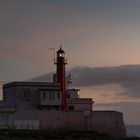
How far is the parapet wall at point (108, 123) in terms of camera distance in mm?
58719

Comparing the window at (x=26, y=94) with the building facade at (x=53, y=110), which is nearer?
the building facade at (x=53, y=110)

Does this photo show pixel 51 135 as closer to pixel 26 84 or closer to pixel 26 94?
pixel 26 94

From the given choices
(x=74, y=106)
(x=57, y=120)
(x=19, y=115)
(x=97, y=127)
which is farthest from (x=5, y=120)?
(x=74, y=106)

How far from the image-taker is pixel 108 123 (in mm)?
59156

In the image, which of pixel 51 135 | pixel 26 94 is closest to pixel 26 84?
pixel 26 94

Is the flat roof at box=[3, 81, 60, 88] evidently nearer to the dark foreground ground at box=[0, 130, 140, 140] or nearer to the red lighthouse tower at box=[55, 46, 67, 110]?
the red lighthouse tower at box=[55, 46, 67, 110]

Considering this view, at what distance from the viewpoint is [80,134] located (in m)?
52.8

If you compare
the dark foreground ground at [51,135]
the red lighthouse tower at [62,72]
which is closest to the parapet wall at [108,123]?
the dark foreground ground at [51,135]

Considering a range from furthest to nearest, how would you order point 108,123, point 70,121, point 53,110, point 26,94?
point 26,94, point 53,110, point 108,123, point 70,121

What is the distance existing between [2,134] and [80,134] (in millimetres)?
8739

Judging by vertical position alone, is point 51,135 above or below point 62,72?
below

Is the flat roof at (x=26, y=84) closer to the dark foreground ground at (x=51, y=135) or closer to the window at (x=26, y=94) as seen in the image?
the window at (x=26, y=94)

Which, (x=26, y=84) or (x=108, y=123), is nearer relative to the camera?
(x=108, y=123)

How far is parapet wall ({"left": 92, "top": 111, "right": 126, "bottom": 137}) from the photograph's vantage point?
5872 centimetres
